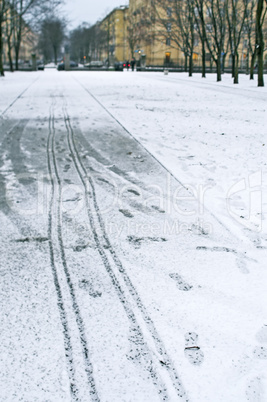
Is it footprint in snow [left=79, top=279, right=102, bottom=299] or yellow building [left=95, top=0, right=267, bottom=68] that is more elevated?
yellow building [left=95, top=0, right=267, bottom=68]

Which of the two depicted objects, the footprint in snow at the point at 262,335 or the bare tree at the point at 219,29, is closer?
the footprint in snow at the point at 262,335

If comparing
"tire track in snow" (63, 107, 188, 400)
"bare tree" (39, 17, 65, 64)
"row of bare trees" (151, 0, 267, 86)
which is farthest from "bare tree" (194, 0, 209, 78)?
"bare tree" (39, 17, 65, 64)

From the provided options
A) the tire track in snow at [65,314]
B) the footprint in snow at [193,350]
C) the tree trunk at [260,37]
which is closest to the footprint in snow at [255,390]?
the footprint in snow at [193,350]

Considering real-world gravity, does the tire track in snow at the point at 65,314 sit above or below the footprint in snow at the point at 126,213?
below

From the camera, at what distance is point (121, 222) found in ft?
11.5

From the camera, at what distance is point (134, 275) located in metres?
2.62

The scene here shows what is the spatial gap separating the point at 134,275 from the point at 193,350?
0.80 m

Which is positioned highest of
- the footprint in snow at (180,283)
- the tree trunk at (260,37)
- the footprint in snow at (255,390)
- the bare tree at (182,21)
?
the bare tree at (182,21)

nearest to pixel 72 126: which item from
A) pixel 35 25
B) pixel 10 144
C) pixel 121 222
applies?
pixel 10 144

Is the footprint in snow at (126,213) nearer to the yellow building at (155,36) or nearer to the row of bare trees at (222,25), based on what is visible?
the row of bare trees at (222,25)

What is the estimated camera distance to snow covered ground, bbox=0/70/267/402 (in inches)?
71.0

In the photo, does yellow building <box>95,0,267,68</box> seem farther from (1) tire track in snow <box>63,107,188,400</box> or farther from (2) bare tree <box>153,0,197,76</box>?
(1) tire track in snow <box>63,107,188,400</box>

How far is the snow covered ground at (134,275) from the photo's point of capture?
1804 mm

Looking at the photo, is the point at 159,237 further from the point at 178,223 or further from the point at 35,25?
the point at 35,25
